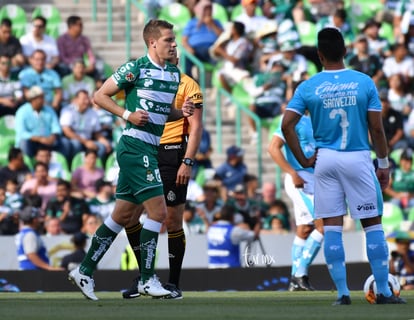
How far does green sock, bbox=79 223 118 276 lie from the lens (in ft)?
37.3

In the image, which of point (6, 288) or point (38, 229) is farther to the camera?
point (38, 229)

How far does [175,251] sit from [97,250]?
1.10m

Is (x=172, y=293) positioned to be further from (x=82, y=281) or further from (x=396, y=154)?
(x=396, y=154)

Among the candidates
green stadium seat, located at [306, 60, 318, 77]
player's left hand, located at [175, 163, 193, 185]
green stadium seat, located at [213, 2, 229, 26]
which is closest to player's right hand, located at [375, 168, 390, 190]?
player's left hand, located at [175, 163, 193, 185]

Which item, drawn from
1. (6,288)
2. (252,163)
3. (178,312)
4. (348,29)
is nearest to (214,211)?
(252,163)

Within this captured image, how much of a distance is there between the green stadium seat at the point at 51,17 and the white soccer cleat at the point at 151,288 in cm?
1047

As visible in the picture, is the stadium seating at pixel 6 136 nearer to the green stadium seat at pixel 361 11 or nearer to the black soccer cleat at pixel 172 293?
the green stadium seat at pixel 361 11

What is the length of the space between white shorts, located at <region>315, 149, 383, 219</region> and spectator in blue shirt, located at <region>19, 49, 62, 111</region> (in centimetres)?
1012

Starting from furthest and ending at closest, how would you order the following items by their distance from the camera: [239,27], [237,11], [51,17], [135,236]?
1. [237,11]
2. [239,27]
3. [51,17]
4. [135,236]

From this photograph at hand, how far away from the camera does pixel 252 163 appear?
68.5 feet

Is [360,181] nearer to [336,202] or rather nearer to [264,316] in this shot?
[336,202]

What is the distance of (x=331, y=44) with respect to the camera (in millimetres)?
10297

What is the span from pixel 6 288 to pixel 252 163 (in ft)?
19.9

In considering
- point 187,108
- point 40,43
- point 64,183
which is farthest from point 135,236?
point 40,43
